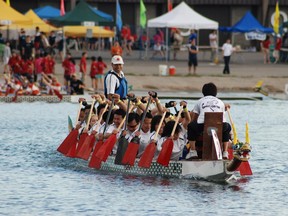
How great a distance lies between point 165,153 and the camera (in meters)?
22.1

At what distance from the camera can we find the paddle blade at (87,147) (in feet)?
80.8

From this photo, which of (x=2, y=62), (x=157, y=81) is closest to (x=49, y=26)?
(x=2, y=62)

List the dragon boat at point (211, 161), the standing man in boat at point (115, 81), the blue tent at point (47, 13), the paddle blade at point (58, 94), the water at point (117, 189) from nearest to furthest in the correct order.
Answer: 1. the water at point (117, 189)
2. the dragon boat at point (211, 161)
3. the standing man in boat at point (115, 81)
4. the paddle blade at point (58, 94)
5. the blue tent at point (47, 13)

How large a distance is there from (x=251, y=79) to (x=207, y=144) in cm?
3009

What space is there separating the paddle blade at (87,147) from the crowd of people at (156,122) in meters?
0.14

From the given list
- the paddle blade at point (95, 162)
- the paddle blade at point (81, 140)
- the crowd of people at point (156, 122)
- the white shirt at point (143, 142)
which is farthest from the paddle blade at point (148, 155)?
the paddle blade at point (81, 140)

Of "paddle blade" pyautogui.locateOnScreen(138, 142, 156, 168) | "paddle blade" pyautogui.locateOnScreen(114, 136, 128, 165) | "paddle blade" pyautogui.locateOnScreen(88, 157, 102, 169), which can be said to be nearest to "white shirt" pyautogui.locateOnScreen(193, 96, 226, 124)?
"paddle blade" pyautogui.locateOnScreen(138, 142, 156, 168)

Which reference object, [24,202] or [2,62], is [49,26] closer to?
Result: [2,62]

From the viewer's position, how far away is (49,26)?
206 feet

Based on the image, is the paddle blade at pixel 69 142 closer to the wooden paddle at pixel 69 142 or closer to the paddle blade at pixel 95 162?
the wooden paddle at pixel 69 142

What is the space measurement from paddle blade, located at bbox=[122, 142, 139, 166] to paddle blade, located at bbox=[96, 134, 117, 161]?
641 millimetres

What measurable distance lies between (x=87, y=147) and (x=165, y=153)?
2.98 meters

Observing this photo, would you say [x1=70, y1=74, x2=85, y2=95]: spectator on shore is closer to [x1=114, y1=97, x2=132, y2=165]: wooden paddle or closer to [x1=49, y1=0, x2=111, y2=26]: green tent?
[x1=49, y1=0, x2=111, y2=26]: green tent

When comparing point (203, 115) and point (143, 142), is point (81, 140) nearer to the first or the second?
point (143, 142)
